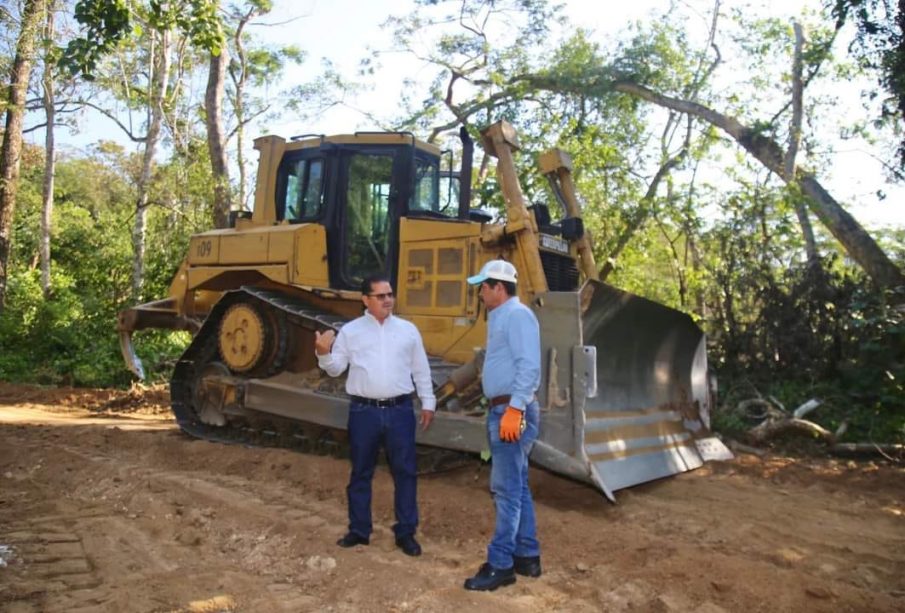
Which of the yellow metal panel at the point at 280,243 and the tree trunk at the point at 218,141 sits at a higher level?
the tree trunk at the point at 218,141

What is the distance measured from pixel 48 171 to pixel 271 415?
1498cm

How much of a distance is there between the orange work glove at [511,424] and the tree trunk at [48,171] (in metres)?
14.8

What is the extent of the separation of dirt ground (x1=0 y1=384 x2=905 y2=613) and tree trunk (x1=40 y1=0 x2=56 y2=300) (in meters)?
10.9

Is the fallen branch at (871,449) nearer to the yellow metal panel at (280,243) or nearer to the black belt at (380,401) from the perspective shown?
the black belt at (380,401)

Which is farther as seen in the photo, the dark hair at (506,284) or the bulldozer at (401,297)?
the bulldozer at (401,297)

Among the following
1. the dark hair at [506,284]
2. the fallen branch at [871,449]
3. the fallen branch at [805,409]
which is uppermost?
the dark hair at [506,284]

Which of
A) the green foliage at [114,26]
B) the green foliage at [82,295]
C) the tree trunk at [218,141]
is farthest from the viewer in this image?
the tree trunk at [218,141]

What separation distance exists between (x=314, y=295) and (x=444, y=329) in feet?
4.29

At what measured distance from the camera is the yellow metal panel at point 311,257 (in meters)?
6.95

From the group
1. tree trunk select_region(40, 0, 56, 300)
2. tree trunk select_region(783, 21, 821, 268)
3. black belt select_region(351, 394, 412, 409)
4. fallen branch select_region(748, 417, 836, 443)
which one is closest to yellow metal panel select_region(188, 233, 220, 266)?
black belt select_region(351, 394, 412, 409)

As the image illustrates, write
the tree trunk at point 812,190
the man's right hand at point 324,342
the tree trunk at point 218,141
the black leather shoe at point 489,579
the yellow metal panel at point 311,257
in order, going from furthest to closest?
the tree trunk at point 218,141, the tree trunk at point 812,190, the yellow metal panel at point 311,257, the man's right hand at point 324,342, the black leather shoe at point 489,579

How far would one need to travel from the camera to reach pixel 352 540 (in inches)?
176

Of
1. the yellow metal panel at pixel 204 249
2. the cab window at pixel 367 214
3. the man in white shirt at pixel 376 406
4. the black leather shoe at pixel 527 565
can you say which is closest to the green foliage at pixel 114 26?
the cab window at pixel 367 214

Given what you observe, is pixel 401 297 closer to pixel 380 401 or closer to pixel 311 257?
pixel 311 257
